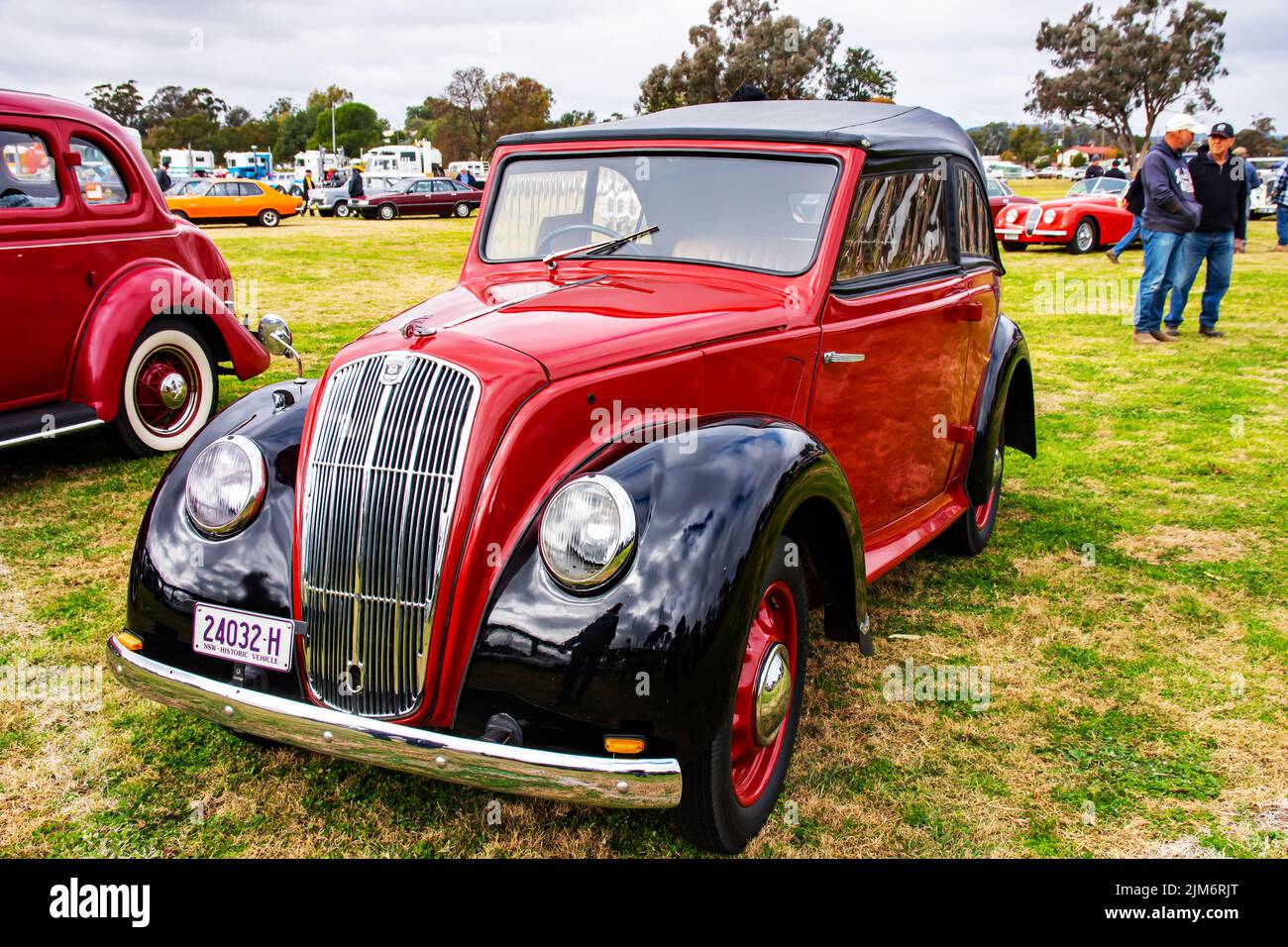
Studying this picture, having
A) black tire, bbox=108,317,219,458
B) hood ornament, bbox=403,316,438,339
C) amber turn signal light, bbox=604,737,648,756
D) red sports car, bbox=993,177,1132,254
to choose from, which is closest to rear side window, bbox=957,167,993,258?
hood ornament, bbox=403,316,438,339

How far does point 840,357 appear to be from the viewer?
3.42m

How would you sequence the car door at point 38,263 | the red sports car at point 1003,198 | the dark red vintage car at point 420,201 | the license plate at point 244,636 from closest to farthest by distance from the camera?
the license plate at point 244,636 < the car door at point 38,263 < the red sports car at point 1003,198 < the dark red vintage car at point 420,201

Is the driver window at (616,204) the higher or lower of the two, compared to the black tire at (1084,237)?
lower

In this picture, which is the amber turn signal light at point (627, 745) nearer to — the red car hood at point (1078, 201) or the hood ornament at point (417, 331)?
the hood ornament at point (417, 331)

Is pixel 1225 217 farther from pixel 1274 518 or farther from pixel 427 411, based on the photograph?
pixel 427 411

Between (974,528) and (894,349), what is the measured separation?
4.64ft

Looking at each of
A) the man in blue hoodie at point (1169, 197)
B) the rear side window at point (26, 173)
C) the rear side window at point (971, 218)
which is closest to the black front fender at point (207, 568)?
the rear side window at point (971, 218)

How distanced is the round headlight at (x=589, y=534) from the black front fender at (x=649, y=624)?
33 mm

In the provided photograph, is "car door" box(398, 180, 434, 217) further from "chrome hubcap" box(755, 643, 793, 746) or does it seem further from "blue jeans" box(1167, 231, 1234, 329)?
"chrome hubcap" box(755, 643, 793, 746)

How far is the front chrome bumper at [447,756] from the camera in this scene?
217 centimetres

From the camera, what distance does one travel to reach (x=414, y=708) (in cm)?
240
